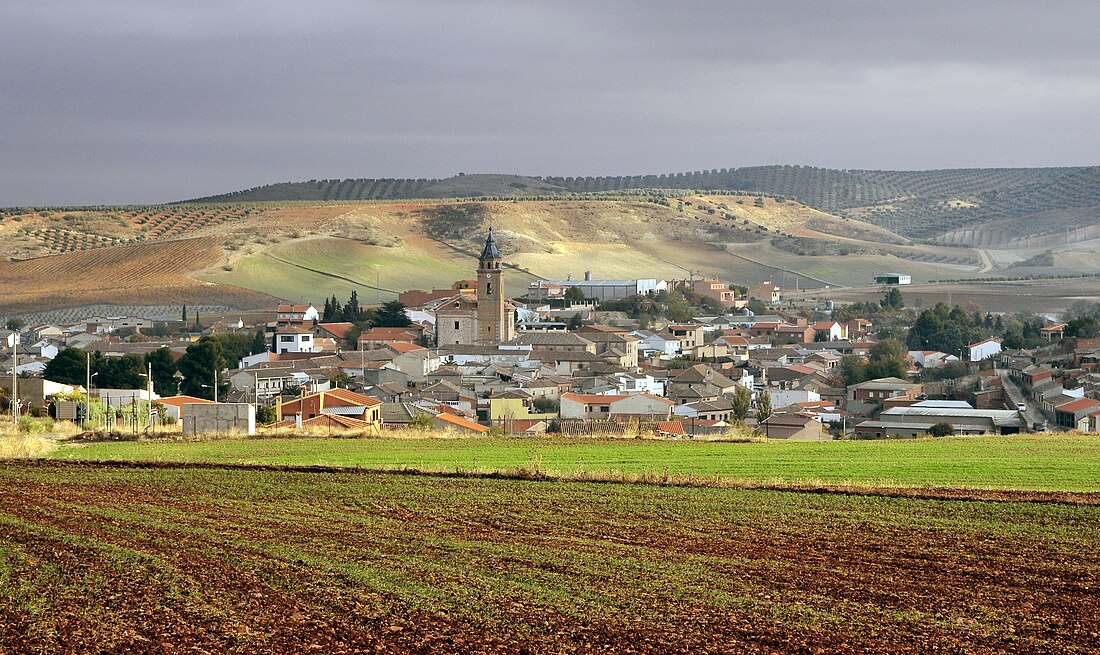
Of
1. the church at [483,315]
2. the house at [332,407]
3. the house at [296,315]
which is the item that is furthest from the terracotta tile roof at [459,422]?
the house at [296,315]

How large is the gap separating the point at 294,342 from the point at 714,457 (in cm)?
4523

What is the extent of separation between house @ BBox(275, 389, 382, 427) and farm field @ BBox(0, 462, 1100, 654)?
18.2 meters

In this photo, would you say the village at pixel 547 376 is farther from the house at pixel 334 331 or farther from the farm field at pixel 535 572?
the farm field at pixel 535 572

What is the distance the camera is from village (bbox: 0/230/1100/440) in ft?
114

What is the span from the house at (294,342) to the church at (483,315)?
5913mm

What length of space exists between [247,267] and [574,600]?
95.3 m

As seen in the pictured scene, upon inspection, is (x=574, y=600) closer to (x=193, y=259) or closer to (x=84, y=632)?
(x=84, y=632)

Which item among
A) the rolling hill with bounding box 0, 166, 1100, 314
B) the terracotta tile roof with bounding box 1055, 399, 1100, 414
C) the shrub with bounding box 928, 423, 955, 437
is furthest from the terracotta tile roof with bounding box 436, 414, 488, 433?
the rolling hill with bounding box 0, 166, 1100, 314

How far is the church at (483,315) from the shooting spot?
2554 inches

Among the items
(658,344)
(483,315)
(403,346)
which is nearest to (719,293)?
(658,344)

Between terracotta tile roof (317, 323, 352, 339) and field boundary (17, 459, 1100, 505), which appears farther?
terracotta tile roof (317, 323, 352, 339)

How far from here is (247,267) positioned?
103 metres

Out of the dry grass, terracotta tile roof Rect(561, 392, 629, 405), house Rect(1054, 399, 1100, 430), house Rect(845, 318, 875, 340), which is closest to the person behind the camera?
the dry grass

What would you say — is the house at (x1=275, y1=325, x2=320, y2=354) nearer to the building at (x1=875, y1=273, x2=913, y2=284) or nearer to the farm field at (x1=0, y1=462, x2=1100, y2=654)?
the farm field at (x1=0, y1=462, x2=1100, y2=654)
